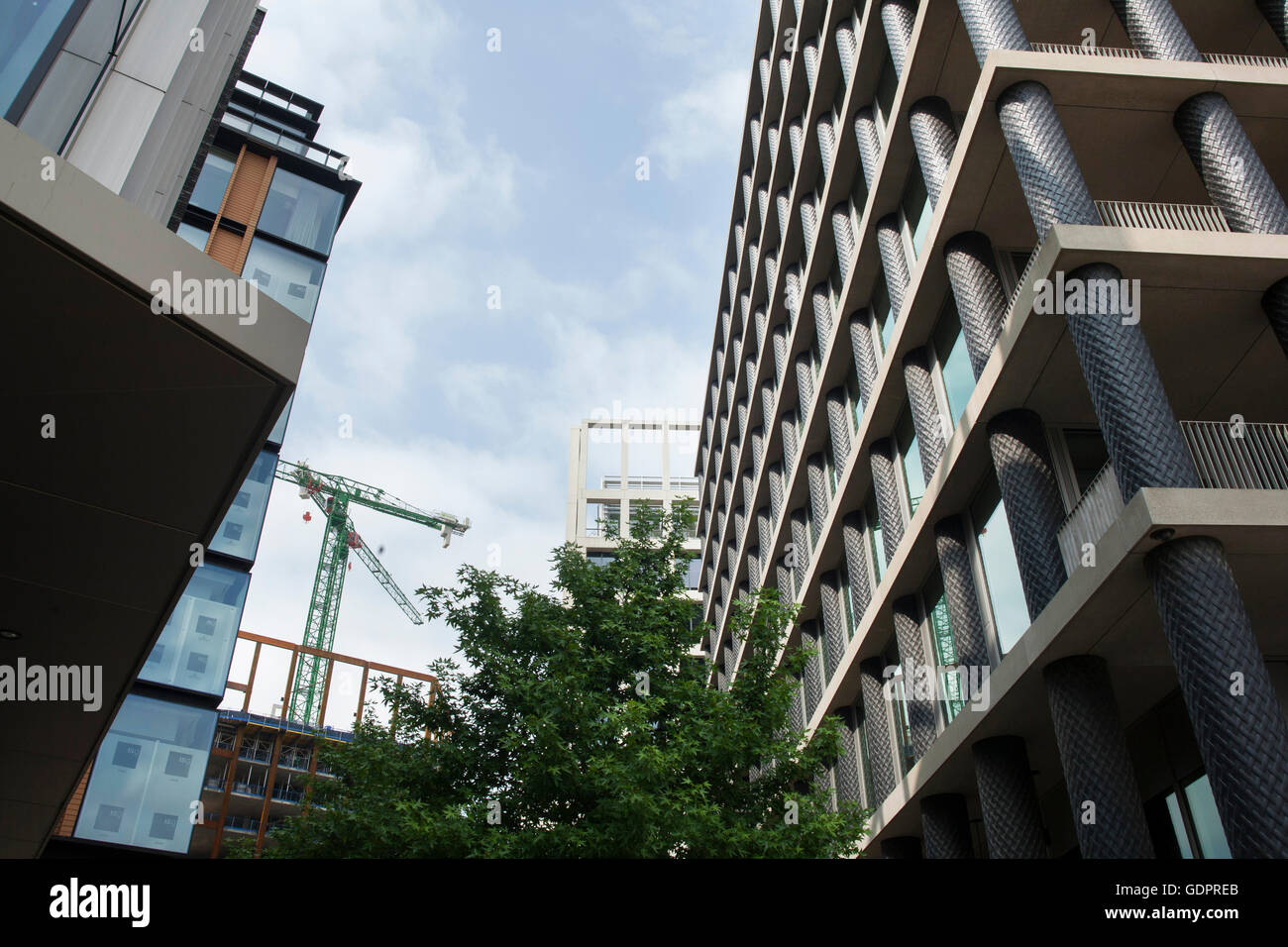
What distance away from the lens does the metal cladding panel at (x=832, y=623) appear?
22.5 m

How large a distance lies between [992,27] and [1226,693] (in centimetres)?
1101

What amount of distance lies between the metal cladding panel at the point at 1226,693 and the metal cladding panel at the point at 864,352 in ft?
35.3

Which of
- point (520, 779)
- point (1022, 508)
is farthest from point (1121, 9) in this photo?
point (520, 779)

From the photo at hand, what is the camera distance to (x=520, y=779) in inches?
446

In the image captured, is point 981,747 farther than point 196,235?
No

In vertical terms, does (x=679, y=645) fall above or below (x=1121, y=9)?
below

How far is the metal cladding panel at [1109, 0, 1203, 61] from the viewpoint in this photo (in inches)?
528

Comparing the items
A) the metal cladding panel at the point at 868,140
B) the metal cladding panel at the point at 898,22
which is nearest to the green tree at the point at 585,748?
the metal cladding panel at the point at 868,140

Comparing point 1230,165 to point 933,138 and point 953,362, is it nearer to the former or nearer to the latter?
point 953,362

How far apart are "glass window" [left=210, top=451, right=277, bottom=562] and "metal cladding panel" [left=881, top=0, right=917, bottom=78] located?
56.8 ft

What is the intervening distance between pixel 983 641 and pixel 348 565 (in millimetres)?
99326

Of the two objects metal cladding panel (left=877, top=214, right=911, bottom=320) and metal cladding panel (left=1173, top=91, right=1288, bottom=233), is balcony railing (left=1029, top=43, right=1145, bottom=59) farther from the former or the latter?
metal cladding panel (left=877, top=214, right=911, bottom=320)

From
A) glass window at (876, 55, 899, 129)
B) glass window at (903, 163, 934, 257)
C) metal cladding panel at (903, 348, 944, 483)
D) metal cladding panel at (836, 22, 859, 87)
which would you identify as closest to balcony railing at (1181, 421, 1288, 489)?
metal cladding panel at (903, 348, 944, 483)

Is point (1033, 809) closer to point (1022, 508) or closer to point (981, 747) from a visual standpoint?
point (981, 747)
